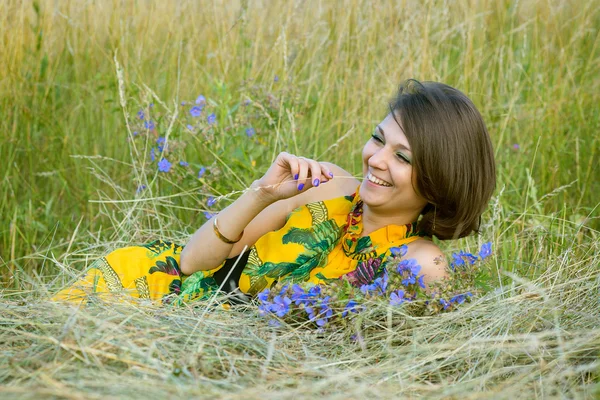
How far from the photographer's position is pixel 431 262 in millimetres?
2488

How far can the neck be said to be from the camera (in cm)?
263

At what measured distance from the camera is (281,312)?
2.28m

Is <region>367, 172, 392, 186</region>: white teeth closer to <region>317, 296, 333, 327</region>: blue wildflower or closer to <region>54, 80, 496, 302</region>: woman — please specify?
<region>54, 80, 496, 302</region>: woman

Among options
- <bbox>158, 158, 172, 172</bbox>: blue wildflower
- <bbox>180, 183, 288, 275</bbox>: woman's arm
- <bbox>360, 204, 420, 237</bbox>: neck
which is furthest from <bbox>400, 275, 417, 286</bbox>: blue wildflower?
<bbox>158, 158, 172, 172</bbox>: blue wildflower

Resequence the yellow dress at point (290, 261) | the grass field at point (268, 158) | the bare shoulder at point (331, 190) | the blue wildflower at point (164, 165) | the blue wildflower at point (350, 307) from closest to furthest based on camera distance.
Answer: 1. the grass field at point (268, 158)
2. the blue wildflower at point (350, 307)
3. the yellow dress at point (290, 261)
4. the bare shoulder at point (331, 190)
5. the blue wildflower at point (164, 165)

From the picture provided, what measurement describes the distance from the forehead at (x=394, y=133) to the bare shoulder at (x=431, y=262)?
327 millimetres

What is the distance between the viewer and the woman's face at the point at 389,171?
2.47m

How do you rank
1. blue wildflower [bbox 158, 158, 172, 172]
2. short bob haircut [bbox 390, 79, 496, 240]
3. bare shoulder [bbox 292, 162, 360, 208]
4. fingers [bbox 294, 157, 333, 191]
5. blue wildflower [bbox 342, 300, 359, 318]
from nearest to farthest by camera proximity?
blue wildflower [bbox 342, 300, 359, 318] < fingers [bbox 294, 157, 333, 191] < short bob haircut [bbox 390, 79, 496, 240] < bare shoulder [bbox 292, 162, 360, 208] < blue wildflower [bbox 158, 158, 172, 172]

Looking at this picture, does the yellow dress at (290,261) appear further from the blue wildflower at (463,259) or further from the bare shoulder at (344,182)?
the blue wildflower at (463,259)

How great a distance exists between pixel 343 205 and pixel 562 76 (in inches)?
82.6

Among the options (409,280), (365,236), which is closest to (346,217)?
(365,236)

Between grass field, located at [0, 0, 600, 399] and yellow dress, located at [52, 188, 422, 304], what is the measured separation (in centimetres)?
19

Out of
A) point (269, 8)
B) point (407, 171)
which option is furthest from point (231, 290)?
point (269, 8)

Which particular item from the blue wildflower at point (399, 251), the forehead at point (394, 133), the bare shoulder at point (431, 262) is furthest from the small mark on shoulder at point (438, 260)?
the forehead at point (394, 133)
